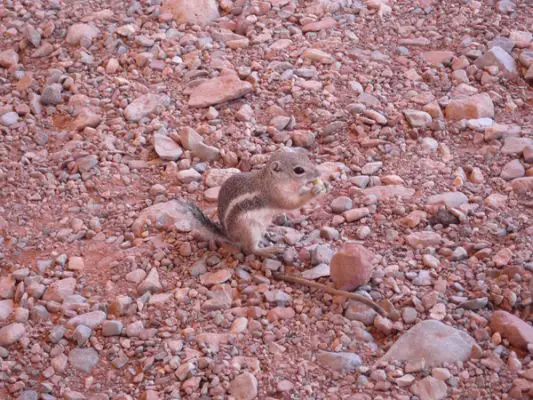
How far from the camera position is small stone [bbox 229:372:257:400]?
384 cm

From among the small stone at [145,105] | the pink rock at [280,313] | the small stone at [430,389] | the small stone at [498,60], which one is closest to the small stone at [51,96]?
the small stone at [145,105]

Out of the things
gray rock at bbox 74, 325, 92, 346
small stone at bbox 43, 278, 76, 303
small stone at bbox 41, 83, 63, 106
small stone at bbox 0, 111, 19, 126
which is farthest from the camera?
small stone at bbox 41, 83, 63, 106

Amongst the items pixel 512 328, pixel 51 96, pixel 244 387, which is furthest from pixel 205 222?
pixel 51 96

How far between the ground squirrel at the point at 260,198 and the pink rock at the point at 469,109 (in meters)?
1.38

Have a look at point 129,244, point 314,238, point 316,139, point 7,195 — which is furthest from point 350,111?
point 7,195

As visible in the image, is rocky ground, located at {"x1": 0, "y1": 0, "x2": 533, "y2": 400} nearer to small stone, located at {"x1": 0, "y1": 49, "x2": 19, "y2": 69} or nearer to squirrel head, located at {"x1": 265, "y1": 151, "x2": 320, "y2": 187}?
small stone, located at {"x1": 0, "y1": 49, "x2": 19, "y2": 69}

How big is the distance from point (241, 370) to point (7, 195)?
6.69 feet

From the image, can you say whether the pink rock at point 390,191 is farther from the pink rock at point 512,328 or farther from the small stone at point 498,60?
the small stone at point 498,60

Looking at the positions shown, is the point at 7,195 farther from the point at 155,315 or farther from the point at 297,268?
the point at 297,268

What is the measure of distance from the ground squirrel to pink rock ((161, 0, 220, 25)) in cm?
223

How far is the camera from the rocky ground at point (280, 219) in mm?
3996

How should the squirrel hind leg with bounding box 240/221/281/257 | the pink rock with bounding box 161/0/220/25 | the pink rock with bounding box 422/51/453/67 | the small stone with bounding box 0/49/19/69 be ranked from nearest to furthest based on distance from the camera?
the squirrel hind leg with bounding box 240/221/281/257 → the pink rock with bounding box 422/51/453/67 → the small stone with bounding box 0/49/19/69 → the pink rock with bounding box 161/0/220/25

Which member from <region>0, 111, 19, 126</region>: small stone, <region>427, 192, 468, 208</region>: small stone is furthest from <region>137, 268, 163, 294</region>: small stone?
<region>0, 111, 19, 126</region>: small stone

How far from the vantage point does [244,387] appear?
3854 mm
